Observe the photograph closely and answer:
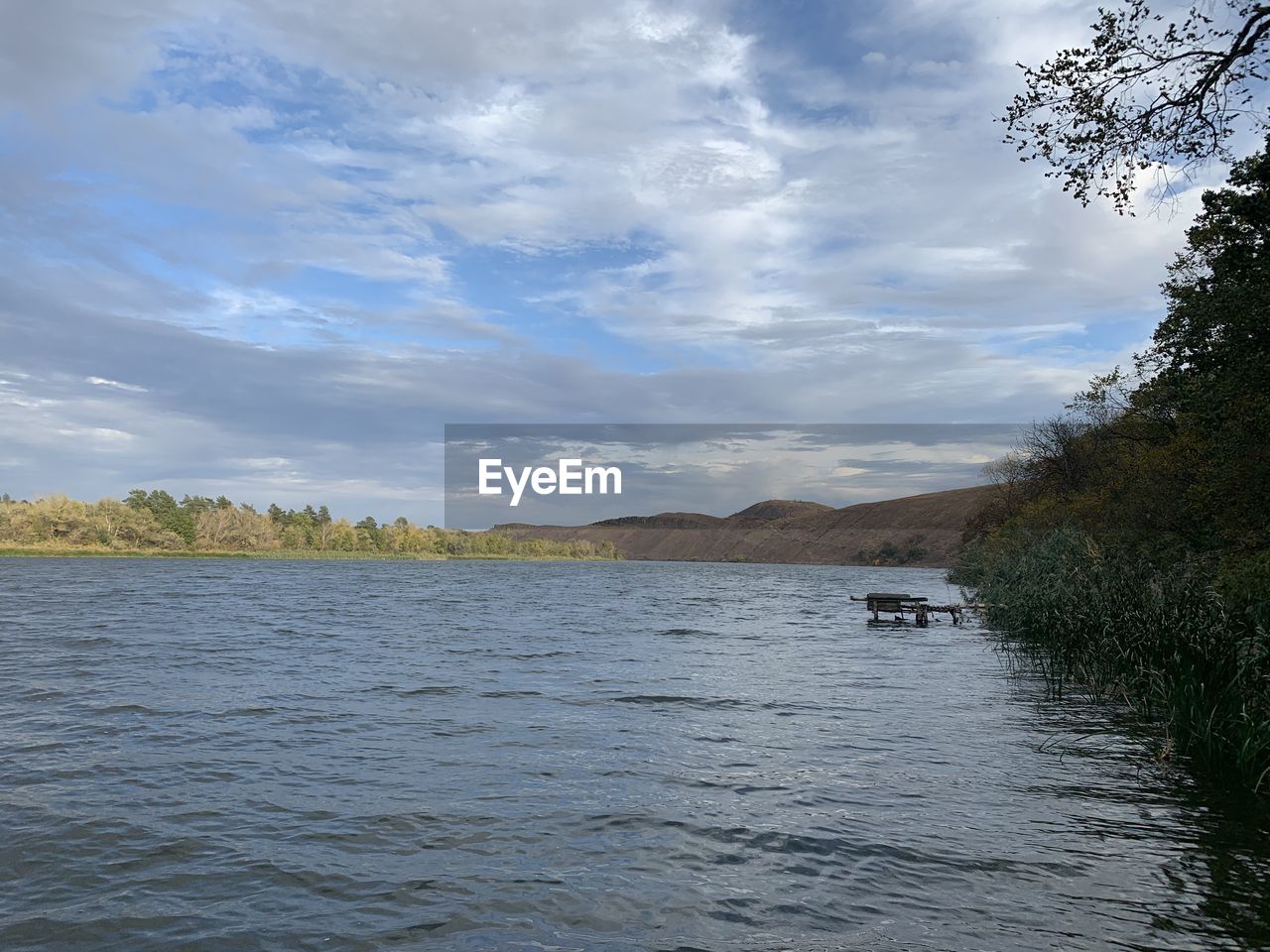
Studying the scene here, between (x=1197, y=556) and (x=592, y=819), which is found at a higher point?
(x=1197, y=556)

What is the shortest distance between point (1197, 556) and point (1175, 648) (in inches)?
540

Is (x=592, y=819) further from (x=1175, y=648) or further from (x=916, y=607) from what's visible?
(x=916, y=607)

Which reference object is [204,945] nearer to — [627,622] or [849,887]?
[849,887]

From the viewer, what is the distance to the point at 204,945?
658 centimetres

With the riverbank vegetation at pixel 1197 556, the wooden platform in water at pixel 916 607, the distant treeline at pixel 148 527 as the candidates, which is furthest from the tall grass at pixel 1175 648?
the distant treeline at pixel 148 527

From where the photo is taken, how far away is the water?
7016 mm

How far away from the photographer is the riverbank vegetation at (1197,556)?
1191 centimetres

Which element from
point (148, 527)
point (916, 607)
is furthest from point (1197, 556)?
point (148, 527)

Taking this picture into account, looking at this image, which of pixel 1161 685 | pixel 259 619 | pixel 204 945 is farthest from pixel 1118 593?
pixel 259 619

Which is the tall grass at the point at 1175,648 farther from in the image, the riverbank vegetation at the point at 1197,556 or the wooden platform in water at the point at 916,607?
the wooden platform in water at the point at 916,607

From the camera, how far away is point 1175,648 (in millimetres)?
13273

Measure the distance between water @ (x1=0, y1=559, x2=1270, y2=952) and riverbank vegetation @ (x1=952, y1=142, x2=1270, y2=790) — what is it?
1.03m

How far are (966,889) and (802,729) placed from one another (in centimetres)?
801

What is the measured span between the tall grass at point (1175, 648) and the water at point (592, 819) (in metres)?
0.77
